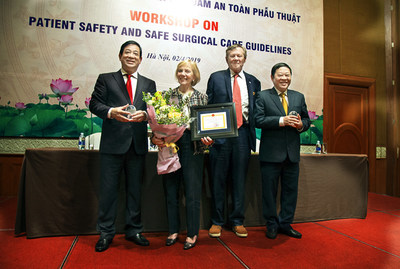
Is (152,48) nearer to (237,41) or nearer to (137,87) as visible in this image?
(237,41)

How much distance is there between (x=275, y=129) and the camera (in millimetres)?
2221

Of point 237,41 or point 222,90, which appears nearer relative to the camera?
point 222,90

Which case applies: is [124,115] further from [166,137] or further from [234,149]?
[234,149]

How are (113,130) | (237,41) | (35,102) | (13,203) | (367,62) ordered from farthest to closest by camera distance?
(367,62), (237,41), (35,102), (13,203), (113,130)

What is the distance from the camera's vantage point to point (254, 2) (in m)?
4.36

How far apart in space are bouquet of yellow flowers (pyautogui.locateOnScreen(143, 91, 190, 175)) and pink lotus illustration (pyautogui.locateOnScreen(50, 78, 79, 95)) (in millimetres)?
2374

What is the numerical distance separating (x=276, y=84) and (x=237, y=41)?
7.37ft

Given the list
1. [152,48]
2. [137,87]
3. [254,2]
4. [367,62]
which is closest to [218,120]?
[137,87]

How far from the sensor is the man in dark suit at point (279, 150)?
2.19 meters

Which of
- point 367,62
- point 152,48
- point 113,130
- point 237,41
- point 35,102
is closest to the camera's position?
point 113,130

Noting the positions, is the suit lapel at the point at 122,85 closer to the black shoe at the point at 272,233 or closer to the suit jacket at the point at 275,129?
the suit jacket at the point at 275,129

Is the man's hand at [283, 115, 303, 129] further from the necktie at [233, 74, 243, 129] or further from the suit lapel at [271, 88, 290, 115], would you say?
the necktie at [233, 74, 243, 129]

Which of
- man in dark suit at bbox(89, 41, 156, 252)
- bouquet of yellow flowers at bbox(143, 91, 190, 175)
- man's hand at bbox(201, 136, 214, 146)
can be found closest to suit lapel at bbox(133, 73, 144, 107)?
man in dark suit at bbox(89, 41, 156, 252)

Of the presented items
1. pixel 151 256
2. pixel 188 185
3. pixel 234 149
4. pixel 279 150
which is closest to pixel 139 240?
pixel 151 256
